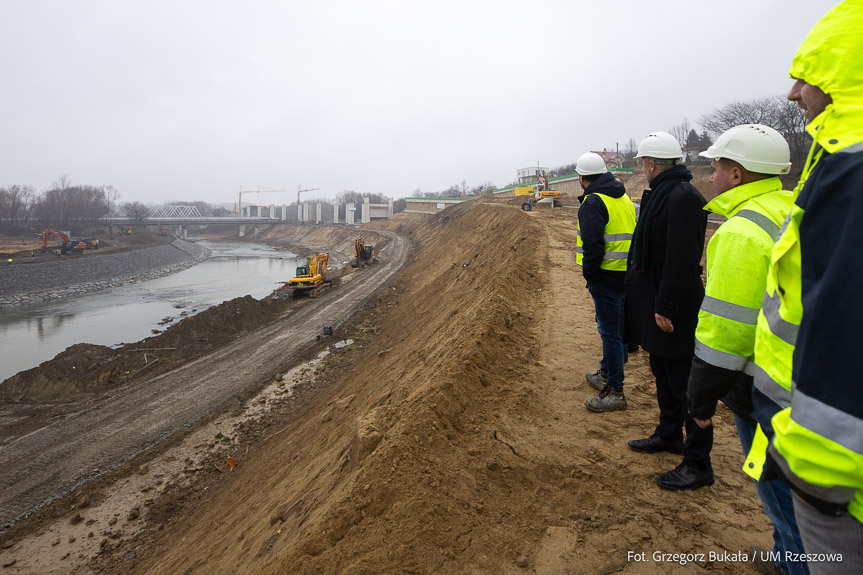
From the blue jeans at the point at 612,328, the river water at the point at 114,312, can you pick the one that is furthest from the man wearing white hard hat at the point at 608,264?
the river water at the point at 114,312

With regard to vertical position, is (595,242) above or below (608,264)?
above

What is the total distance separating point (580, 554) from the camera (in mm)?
2729

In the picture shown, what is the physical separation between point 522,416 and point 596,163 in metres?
2.82

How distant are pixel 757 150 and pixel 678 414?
2.05 meters

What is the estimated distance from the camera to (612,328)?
440 cm

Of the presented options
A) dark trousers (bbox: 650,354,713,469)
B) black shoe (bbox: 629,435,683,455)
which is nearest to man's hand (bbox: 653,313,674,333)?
dark trousers (bbox: 650,354,713,469)

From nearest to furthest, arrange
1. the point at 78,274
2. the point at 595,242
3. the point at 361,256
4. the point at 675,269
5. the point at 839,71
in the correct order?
the point at 839,71 → the point at 675,269 → the point at 595,242 → the point at 361,256 → the point at 78,274

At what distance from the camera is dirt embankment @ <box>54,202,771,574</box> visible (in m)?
2.83

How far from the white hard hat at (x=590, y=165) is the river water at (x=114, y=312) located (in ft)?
64.3

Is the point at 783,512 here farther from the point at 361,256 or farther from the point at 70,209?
the point at 70,209

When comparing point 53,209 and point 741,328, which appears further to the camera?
point 53,209

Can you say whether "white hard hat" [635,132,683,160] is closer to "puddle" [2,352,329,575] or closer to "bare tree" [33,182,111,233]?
"puddle" [2,352,329,575]

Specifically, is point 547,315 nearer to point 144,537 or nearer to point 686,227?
point 686,227

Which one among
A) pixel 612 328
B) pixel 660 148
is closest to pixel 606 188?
pixel 660 148
